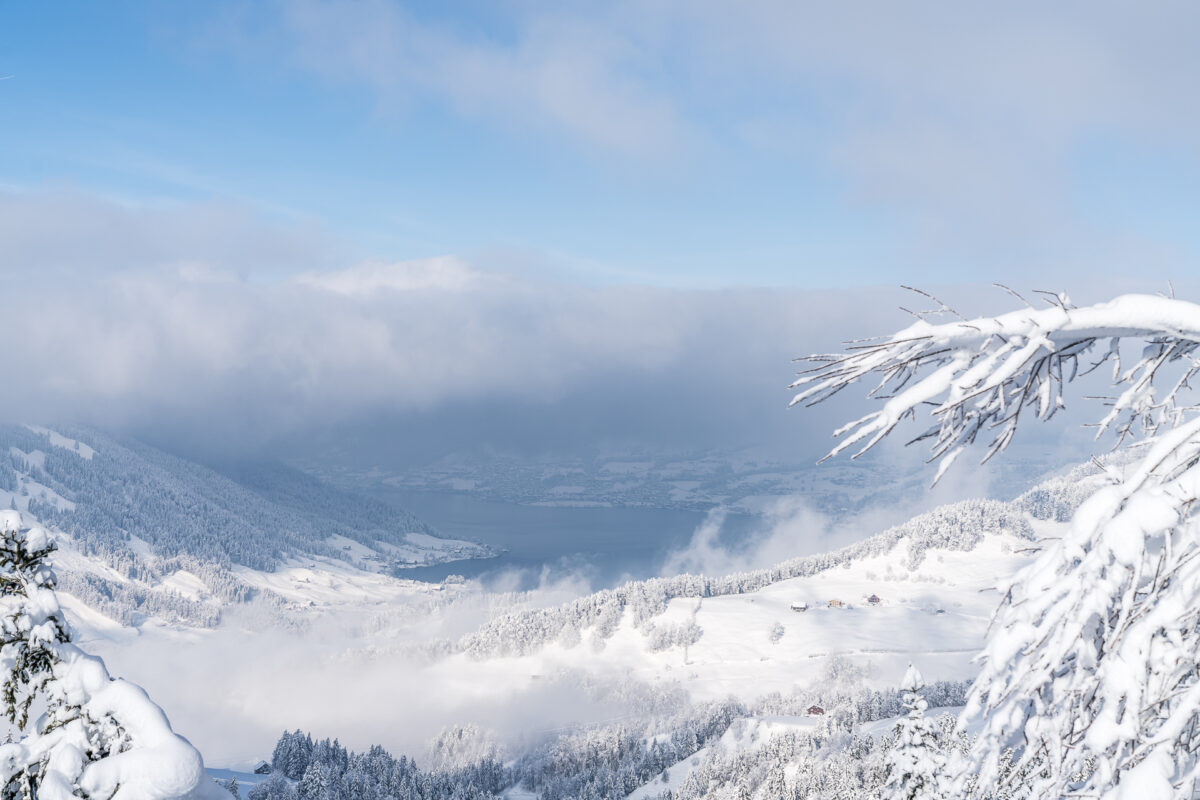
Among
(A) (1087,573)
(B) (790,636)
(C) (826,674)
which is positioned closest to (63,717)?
(A) (1087,573)

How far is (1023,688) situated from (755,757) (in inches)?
3331

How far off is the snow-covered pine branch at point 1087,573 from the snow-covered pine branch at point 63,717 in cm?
500

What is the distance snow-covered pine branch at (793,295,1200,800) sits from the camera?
250cm

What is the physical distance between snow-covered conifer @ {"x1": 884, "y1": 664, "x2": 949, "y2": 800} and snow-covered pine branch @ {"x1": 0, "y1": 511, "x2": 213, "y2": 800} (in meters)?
18.1

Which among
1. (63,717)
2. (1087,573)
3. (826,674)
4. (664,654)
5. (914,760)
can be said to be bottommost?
(664,654)

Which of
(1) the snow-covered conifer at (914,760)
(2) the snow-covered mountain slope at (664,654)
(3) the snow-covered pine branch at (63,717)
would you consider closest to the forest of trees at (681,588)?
(2) the snow-covered mountain slope at (664,654)

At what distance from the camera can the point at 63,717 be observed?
5.56 m

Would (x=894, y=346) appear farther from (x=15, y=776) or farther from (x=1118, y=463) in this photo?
(x=15, y=776)

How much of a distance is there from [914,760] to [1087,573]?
19.0m

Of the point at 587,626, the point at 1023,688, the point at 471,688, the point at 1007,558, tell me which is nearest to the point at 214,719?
the point at 471,688

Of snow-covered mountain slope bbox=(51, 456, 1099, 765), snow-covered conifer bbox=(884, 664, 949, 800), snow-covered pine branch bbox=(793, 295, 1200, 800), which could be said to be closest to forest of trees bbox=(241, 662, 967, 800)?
snow-covered mountain slope bbox=(51, 456, 1099, 765)

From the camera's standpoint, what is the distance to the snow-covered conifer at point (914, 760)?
18.0 m

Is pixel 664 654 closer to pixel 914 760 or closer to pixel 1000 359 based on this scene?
pixel 914 760

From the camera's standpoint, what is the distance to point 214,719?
172625mm
